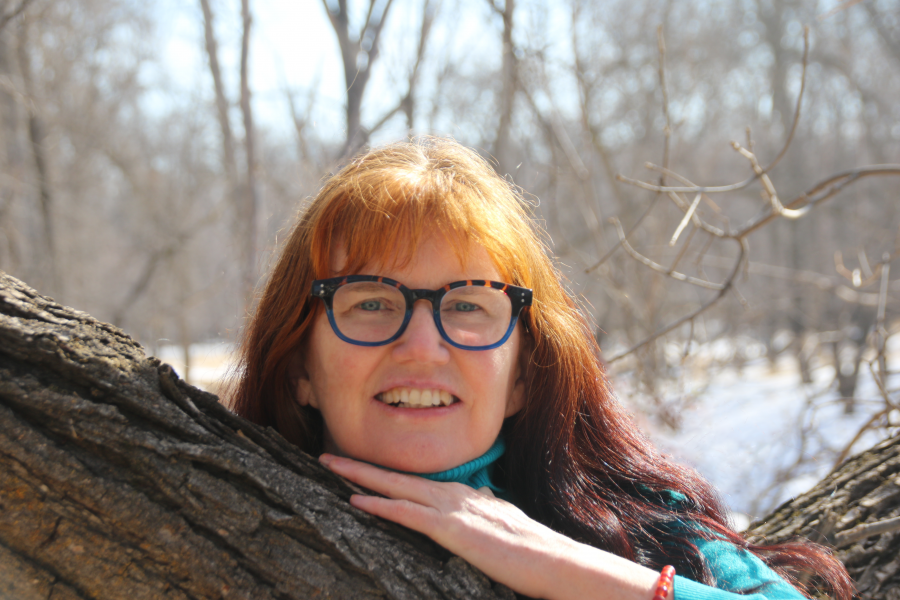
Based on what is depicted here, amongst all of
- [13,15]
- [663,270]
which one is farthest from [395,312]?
[13,15]

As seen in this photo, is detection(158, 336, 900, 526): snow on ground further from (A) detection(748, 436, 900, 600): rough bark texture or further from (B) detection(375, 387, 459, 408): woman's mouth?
(B) detection(375, 387, 459, 408): woman's mouth

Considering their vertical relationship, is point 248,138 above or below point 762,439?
above

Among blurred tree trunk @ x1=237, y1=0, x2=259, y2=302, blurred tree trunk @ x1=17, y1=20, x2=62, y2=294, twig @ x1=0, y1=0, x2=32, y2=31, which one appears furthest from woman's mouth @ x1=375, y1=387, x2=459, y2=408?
blurred tree trunk @ x1=17, y1=20, x2=62, y2=294

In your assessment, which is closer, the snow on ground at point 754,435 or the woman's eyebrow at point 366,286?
the woman's eyebrow at point 366,286

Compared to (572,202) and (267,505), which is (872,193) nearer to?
(572,202)

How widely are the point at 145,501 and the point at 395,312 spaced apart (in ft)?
2.02

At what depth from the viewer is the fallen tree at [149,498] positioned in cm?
91

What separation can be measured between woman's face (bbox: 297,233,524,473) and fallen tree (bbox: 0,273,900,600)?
0.20 m

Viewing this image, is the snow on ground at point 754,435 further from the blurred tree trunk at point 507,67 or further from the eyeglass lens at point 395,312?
the blurred tree trunk at point 507,67

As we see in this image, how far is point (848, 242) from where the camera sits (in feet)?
50.6

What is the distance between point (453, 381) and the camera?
4.48 feet

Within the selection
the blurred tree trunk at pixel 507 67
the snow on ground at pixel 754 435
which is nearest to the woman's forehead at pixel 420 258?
the snow on ground at pixel 754 435

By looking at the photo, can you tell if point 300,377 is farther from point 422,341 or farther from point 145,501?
point 145,501

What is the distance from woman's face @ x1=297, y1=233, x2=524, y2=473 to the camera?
1.33m
